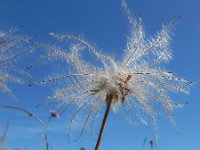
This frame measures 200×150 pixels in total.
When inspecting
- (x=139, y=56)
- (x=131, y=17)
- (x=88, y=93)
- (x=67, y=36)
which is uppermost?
(x=131, y=17)

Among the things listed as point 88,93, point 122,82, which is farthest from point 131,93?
point 88,93

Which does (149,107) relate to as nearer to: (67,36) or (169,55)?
(169,55)

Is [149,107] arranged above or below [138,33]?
below

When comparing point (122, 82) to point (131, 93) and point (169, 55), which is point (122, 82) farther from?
point (169, 55)

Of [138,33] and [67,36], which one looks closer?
[67,36]

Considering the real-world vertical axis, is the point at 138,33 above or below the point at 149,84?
above

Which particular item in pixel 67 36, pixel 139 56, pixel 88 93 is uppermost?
pixel 139 56

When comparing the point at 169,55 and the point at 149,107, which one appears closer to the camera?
the point at 149,107

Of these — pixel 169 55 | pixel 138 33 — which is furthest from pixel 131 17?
pixel 169 55
